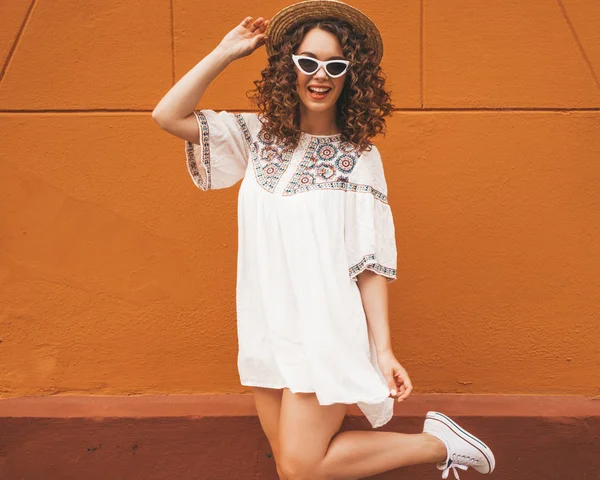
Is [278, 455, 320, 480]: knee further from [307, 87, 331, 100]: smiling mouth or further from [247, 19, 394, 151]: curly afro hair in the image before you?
[307, 87, 331, 100]: smiling mouth

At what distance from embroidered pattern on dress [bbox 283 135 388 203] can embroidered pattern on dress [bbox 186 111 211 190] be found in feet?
1.15

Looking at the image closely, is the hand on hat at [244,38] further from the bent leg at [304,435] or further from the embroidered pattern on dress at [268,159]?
the bent leg at [304,435]

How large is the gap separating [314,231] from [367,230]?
182mm

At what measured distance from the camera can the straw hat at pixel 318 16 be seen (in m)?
2.52

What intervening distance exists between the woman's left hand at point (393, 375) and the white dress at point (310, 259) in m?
0.03

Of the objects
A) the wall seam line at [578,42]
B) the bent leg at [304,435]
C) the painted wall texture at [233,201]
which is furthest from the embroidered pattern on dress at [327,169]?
the wall seam line at [578,42]

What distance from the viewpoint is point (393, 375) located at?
101 inches

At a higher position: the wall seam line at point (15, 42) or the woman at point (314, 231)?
the wall seam line at point (15, 42)

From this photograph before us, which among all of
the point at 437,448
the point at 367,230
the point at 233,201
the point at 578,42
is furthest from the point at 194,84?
the point at 578,42

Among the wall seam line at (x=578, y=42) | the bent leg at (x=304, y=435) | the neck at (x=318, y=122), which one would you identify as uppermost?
the wall seam line at (x=578, y=42)

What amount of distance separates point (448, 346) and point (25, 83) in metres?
2.47

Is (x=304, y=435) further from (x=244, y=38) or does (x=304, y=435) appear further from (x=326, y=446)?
(x=244, y=38)

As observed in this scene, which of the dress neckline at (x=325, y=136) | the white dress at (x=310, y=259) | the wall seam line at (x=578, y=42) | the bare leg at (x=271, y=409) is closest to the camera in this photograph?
the white dress at (x=310, y=259)

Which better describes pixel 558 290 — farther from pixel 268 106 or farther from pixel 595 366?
pixel 268 106
